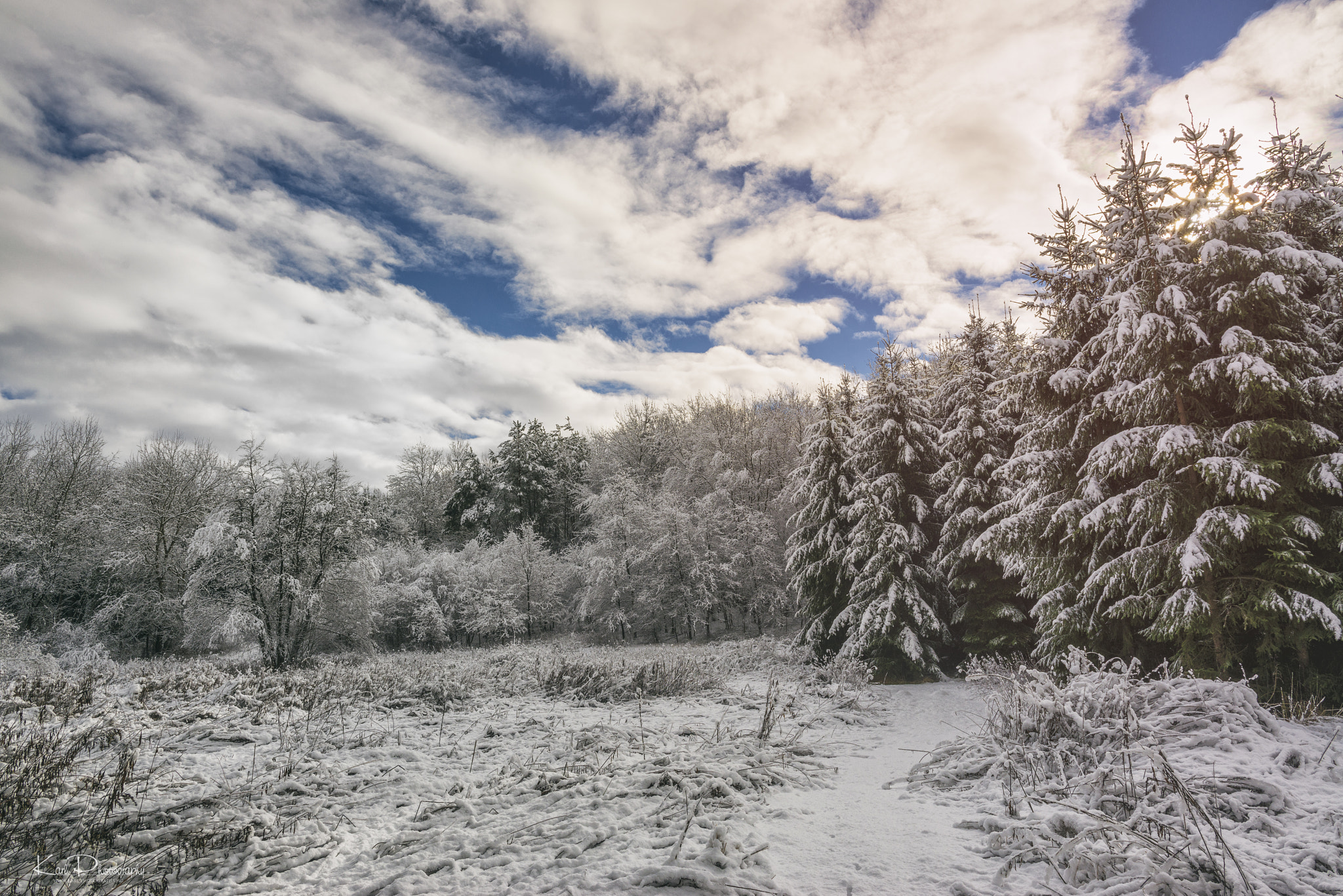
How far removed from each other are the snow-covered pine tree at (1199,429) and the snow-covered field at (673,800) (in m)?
2.45

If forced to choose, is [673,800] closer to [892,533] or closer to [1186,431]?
[1186,431]

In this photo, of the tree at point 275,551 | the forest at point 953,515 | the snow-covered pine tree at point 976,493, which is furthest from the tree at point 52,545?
the snow-covered pine tree at point 976,493

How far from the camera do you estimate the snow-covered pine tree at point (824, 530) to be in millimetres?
16719

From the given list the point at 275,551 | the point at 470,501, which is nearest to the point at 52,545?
the point at 275,551

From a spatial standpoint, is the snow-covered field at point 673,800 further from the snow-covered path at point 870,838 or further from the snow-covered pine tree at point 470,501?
the snow-covered pine tree at point 470,501

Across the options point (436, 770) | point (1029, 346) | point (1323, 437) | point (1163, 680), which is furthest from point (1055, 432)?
point (436, 770)

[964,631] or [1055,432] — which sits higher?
[1055,432]

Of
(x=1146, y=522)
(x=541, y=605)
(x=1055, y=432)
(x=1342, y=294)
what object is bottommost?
(x=541, y=605)

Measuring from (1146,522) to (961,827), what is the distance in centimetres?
716

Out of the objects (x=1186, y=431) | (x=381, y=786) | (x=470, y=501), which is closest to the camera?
(x=381, y=786)

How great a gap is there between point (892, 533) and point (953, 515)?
1.63 meters

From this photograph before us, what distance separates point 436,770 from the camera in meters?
6.49

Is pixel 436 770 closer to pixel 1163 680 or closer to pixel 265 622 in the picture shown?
pixel 1163 680

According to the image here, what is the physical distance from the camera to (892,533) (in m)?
15.2
